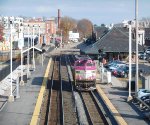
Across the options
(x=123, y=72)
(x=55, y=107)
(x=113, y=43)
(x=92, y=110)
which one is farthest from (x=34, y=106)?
(x=113, y=43)

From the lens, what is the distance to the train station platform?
78.2 ft

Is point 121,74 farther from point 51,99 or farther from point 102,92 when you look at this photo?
point 51,99

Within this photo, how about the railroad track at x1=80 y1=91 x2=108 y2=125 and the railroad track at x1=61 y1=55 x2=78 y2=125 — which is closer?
the railroad track at x1=80 y1=91 x2=108 y2=125

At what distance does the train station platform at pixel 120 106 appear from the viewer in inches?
938

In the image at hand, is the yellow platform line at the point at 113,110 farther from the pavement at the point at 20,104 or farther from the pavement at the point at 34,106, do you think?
the pavement at the point at 20,104

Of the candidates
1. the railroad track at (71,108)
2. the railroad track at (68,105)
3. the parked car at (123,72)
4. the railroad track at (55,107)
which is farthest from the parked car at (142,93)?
the parked car at (123,72)

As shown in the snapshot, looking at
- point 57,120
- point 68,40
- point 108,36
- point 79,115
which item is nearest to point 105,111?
point 79,115

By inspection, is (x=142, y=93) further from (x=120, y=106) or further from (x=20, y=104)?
(x=20, y=104)

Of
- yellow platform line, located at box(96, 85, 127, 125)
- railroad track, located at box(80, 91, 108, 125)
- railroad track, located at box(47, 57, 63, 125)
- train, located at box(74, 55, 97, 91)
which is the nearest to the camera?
yellow platform line, located at box(96, 85, 127, 125)

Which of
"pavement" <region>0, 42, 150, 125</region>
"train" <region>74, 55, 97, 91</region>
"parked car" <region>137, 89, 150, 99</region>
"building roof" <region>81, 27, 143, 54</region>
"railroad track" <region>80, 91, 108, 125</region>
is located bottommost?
"railroad track" <region>80, 91, 108, 125</region>

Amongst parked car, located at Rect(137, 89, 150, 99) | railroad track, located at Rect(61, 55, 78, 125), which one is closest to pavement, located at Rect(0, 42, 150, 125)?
parked car, located at Rect(137, 89, 150, 99)

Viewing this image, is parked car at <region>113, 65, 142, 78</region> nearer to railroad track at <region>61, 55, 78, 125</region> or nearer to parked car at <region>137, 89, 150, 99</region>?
railroad track at <region>61, 55, 78, 125</region>

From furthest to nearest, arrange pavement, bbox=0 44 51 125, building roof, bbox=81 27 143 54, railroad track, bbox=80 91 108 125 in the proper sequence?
1. building roof, bbox=81 27 143 54
2. railroad track, bbox=80 91 108 125
3. pavement, bbox=0 44 51 125

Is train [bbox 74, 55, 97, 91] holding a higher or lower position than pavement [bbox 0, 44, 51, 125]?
higher
